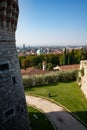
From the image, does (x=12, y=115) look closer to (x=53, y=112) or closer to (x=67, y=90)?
(x=53, y=112)

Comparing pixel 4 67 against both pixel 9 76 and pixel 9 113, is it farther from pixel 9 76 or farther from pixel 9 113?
pixel 9 113

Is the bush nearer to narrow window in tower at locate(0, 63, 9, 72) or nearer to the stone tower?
the stone tower

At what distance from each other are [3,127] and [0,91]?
1.85 m

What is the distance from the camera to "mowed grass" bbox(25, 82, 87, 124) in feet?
71.9

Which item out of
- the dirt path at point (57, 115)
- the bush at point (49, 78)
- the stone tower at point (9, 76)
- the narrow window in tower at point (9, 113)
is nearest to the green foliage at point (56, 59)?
the bush at point (49, 78)

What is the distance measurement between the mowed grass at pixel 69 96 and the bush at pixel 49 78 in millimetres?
2065

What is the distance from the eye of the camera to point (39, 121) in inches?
717

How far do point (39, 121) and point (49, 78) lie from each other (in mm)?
18626

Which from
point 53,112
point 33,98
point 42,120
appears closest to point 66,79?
point 33,98

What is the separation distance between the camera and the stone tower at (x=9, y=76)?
965 cm

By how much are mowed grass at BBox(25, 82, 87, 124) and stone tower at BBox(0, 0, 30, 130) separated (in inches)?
410

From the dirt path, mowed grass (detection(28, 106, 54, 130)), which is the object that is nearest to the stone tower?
mowed grass (detection(28, 106, 54, 130))

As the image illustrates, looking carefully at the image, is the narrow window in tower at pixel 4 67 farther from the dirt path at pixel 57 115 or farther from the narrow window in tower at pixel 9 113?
the dirt path at pixel 57 115

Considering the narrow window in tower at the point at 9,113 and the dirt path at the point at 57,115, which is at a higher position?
the narrow window in tower at the point at 9,113
